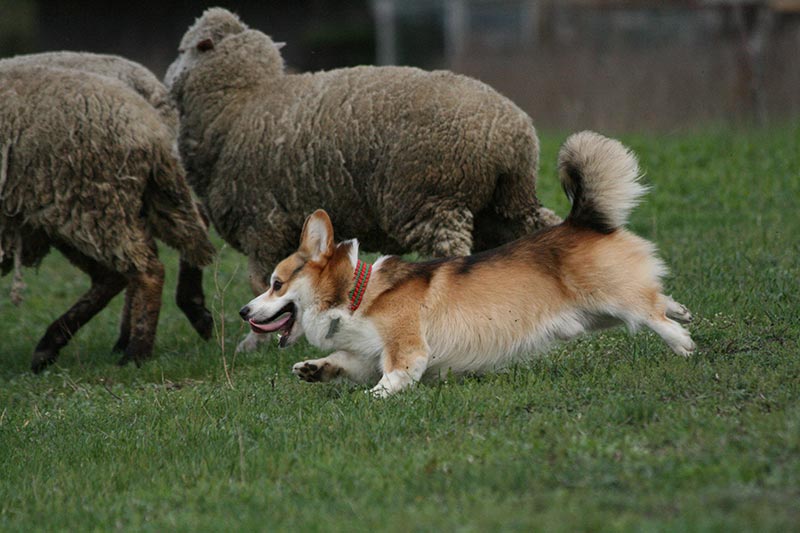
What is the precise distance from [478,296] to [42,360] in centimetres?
404

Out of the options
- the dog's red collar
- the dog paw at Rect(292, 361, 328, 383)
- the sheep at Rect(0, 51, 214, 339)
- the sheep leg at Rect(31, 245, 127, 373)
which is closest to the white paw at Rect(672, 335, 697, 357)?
the dog's red collar

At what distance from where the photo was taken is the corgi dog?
6.41 metres

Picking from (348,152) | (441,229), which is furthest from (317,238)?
(348,152)

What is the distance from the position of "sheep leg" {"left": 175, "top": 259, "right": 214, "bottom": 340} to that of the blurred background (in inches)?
201

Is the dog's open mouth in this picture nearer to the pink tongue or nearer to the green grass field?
the pink tongue

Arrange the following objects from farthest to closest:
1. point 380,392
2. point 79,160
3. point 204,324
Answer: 1. point 204,324
2. point 79,160
3. point 380,392

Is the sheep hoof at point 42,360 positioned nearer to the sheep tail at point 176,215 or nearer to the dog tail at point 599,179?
the sheep tail at point 176,215

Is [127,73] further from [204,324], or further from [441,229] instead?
[441,229]

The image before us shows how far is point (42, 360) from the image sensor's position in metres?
9.00

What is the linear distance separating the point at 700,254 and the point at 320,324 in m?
4.51

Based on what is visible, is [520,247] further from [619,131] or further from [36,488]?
[619,131]

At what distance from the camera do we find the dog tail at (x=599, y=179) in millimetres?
6520

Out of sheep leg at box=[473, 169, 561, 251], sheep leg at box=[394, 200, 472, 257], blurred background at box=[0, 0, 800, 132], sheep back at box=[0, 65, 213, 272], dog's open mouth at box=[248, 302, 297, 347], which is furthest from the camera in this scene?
blurred background at box=[0, 0, 800, 132]

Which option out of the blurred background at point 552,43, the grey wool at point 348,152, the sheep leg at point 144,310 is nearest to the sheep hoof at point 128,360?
the sheep leg at point 144,310
